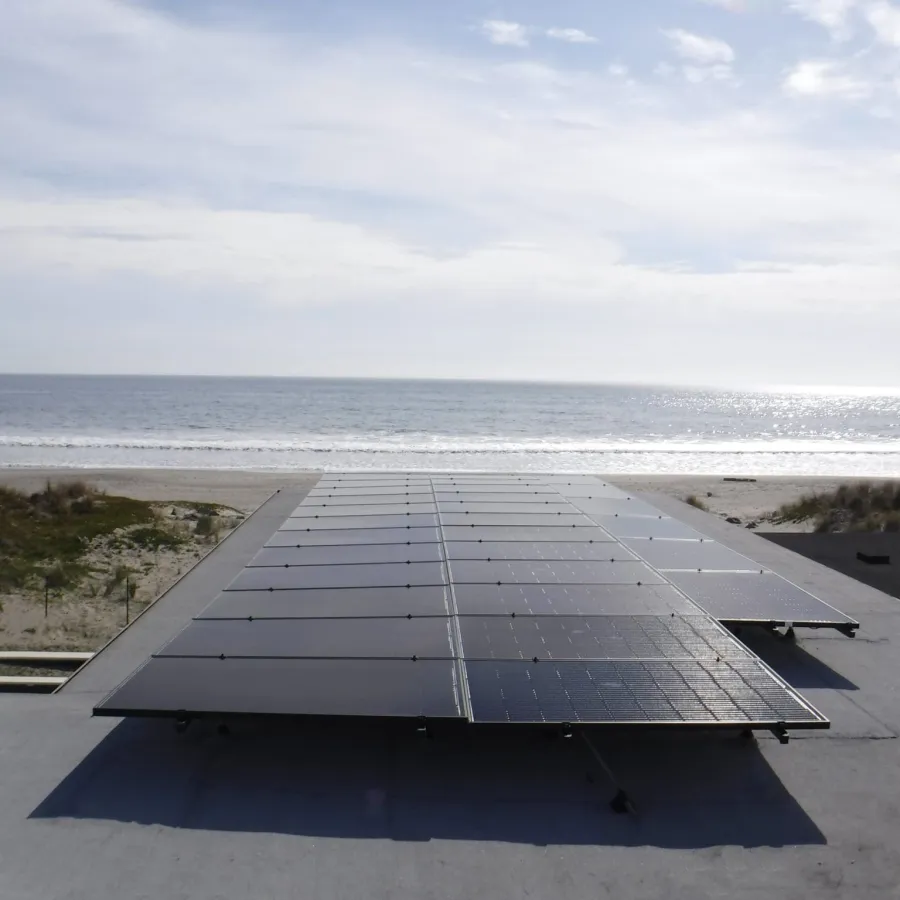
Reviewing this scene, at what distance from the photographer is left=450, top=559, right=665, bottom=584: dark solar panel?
927 cm

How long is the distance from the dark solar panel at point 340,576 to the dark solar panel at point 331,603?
0.19m

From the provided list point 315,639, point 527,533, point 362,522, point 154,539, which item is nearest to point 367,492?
point 362,522

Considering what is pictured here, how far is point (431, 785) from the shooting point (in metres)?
5.89

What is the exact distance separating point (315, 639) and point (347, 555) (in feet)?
10.2

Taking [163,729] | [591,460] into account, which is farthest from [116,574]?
[591,460]

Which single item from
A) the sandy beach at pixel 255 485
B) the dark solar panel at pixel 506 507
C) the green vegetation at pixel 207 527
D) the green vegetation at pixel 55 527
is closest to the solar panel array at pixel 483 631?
the dark solar panel at pixel 506 507

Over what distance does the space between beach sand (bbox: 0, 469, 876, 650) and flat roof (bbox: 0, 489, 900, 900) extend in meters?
5.89

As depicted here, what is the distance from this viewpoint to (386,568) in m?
9.70

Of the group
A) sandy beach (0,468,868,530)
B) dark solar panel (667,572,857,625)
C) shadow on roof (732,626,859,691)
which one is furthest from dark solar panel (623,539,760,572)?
sandy beach (0,468,868,530)

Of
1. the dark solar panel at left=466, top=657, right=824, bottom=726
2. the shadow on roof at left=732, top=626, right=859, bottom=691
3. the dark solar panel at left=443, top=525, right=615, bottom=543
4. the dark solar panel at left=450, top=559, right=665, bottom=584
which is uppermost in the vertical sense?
the dark solar panel at left=443, top=525, right=615, bottom=543

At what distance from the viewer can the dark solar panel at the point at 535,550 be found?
34.1ft

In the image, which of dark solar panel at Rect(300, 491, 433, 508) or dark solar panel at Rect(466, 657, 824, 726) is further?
dark solar panel at Rect(300, 491, 433, 508)

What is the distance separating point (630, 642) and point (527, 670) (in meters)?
1.18

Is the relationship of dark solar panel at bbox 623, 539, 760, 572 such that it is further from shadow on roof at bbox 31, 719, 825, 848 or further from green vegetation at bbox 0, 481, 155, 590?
green vegetation at bbox 0, 481, 155, 590
